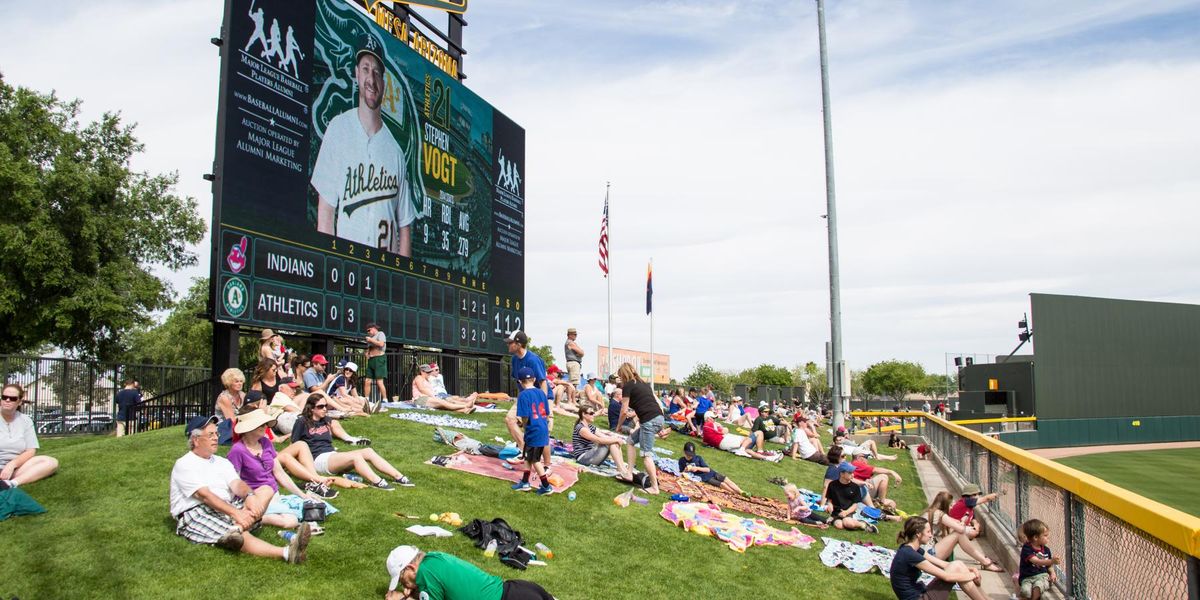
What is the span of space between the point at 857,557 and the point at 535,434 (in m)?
4.34

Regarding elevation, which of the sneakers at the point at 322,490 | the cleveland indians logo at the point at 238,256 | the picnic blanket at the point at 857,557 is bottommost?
the picnic blanket at the point at 857,557

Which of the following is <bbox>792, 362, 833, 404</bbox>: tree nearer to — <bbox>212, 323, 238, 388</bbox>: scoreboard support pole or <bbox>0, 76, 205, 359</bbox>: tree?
<bbox>0, 76, 205, 359</bbox>: tree

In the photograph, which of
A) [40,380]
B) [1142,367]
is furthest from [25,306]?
[1142,367]

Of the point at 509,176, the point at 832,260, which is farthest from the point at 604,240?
the point at 832,260

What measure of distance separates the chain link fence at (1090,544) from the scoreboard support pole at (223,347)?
1278 cm

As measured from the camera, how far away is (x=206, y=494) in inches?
300

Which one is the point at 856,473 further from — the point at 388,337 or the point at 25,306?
the point at 25,306

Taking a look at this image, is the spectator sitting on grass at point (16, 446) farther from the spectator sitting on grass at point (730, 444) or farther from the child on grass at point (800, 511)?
the spectator sitting on grass at point (730, 444)

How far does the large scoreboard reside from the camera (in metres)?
15.3

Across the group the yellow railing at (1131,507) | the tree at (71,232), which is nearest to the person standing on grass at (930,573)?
the yellow railing at (1131,507)

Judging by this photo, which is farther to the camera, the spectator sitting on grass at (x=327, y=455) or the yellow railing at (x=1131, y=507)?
the spectator sitting on grass at (x=327, y=455)

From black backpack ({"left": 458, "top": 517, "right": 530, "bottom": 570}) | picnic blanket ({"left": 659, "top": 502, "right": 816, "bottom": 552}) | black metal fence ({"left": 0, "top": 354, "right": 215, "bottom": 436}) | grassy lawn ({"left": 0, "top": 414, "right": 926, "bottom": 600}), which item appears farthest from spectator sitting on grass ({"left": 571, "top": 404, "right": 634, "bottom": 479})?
black metal fence ({"left": 0, "top": 354, "right": 215, "bottom": 436})

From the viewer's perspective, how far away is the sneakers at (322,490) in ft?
30.4

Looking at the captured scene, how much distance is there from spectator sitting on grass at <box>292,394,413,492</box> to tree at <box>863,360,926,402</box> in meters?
96.3
